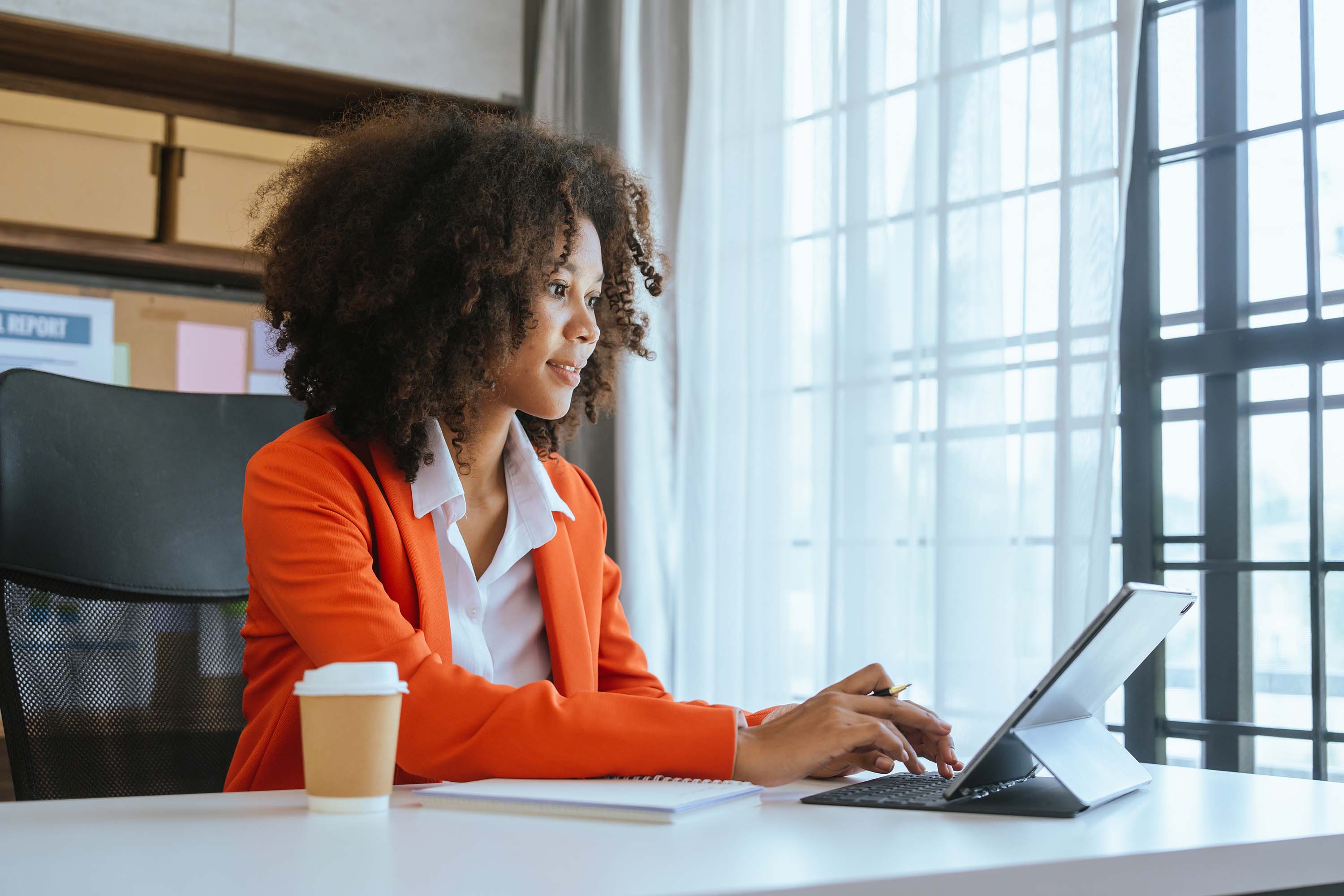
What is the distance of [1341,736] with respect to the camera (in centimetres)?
157

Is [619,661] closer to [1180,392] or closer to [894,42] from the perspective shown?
[1180,392]

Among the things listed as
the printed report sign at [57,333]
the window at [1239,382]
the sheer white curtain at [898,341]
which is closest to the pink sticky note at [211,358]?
the printed report sign at [57,333]

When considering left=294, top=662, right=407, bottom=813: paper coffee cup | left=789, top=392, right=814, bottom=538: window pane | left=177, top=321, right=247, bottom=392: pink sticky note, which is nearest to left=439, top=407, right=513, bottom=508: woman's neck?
A: left=294, top=662, right=407, bottom=813: paper coffee cup

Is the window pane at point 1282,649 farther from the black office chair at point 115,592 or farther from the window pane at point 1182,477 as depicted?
the black office chair at point 115,592

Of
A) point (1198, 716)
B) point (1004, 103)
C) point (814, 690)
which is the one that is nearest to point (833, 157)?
point (1004, 103)

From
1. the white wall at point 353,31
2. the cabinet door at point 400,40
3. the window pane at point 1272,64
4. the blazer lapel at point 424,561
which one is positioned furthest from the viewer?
the cabinet door at point 400,40

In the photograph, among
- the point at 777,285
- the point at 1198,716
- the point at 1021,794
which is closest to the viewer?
the point at 1021,794

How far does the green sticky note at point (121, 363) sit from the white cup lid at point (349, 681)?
2052 millimetres

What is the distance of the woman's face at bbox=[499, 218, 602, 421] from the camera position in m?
1.38

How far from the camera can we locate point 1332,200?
63.7 inches

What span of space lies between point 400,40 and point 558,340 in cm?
165

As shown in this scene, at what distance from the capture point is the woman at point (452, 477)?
3.13ft

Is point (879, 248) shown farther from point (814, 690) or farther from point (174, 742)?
point (174, 742)

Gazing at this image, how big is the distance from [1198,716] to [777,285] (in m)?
1.02
